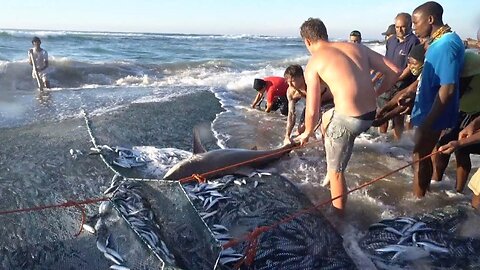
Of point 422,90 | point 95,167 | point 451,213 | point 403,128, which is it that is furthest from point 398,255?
point 403,128

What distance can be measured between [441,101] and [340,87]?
109 centimetres

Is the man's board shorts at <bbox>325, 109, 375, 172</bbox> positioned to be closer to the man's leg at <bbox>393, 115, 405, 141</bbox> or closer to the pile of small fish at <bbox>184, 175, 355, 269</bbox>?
the pile of small fish at <bbox>184, 175, 355, 269</bbox>

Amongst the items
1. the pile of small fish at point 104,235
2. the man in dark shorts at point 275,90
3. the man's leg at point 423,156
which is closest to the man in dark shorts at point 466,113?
the man's leg at point 423,156

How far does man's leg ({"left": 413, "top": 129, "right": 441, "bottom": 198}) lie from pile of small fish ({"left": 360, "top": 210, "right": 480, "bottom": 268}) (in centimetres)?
70

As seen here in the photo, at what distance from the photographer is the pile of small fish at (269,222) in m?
4.30

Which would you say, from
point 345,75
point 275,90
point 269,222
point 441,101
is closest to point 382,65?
point 345,75

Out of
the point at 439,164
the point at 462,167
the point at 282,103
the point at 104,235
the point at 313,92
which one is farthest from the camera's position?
the point at 282,103

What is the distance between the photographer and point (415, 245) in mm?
4762

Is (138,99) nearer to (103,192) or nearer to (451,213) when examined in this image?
(103,192)

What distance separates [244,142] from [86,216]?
15.7ft

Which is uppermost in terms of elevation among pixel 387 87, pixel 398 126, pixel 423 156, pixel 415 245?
pixel 387 87

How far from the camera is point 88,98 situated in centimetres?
1445

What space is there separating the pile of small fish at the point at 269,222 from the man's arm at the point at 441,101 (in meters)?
1.69

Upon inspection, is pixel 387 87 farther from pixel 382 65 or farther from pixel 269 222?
pixel 269 222
